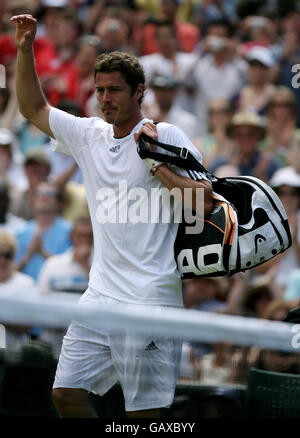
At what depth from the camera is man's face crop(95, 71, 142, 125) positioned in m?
4.72

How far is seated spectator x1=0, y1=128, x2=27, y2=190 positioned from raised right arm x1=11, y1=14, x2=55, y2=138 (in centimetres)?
468

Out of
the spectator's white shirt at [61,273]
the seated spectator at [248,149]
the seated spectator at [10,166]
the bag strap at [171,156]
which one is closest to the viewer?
the bag strap at [171,156]

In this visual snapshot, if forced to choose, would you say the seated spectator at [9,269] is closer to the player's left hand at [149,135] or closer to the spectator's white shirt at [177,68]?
the player's left hand at [149,135]

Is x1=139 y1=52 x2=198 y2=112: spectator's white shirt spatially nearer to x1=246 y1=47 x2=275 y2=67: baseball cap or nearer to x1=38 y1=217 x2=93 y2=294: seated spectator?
x1=246 y1=47 x2=275 y2=67: baseball cap

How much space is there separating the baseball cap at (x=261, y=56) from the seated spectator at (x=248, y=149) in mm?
940

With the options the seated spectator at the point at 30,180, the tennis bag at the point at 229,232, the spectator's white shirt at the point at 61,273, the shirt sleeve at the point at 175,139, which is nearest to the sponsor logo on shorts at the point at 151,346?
the tennis bag at the point at 229,232

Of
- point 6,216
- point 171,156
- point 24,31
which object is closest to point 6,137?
point 6,216

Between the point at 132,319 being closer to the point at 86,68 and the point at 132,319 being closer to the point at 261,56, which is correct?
the point at 261,56

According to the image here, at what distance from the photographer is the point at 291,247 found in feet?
25.6

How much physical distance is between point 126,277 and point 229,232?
572 millimetres

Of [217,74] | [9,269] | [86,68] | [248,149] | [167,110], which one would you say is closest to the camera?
[9,269]

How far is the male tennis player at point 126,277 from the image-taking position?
15.4ft

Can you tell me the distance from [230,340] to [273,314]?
9.79 ft

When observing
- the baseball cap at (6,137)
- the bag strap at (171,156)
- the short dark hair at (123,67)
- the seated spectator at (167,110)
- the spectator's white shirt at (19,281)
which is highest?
the seated spectator at (167,110)
